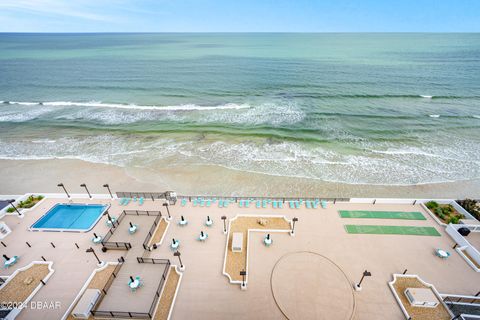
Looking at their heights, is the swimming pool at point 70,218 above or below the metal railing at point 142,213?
below

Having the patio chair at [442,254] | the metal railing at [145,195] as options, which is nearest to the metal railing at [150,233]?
the metal railing at [145,195]

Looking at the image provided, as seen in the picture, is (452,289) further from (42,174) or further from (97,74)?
(97,74)

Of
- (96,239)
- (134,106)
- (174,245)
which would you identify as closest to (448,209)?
(174,245)

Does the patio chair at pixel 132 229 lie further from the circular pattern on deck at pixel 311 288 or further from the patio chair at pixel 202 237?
the circular pattern on deck at pixel 311 288

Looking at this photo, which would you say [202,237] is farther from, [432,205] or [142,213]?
[432,205]

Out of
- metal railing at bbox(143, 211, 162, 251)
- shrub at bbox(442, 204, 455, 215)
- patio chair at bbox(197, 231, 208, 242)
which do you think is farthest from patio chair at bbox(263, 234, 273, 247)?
shrub at bbox(442, 204, 455, 215)

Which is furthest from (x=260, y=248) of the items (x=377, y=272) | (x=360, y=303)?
(x=377, y=272)
